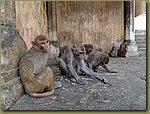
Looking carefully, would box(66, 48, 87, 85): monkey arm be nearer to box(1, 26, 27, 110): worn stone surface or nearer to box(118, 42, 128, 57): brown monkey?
box(1, 26, 27, 110): worn stone surface

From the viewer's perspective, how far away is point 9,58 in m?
2.36

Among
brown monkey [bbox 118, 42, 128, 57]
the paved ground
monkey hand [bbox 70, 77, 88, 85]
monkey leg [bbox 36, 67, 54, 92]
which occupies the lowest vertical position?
the paved ground

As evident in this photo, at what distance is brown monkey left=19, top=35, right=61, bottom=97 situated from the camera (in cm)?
253

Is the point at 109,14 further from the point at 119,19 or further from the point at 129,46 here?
the point at 129,46

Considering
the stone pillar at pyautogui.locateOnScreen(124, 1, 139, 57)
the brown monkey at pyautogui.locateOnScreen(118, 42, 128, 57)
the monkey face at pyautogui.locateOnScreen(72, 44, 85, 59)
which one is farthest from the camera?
the stone pillar at pyautogui.locateOnScreen(124, 1, 139, 57)

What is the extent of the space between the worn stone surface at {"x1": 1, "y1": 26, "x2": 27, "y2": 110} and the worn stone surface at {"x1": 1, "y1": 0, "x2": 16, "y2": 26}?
0.18 feet

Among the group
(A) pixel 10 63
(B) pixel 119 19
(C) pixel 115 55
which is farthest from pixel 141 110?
(B) pixel 119 19

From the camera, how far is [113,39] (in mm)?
7102

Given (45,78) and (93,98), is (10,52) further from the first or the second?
(93,98)

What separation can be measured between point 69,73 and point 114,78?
676 mm

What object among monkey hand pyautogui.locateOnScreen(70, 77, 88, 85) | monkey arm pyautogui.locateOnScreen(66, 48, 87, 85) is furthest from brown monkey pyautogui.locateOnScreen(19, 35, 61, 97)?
monkey arm pyautogui.locateOnScreen(66, 48, 87, 85)

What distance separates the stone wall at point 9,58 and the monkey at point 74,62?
1.01m

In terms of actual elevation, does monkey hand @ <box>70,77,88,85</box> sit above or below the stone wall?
below

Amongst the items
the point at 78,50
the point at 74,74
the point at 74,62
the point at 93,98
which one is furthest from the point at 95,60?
the point at 93,98
